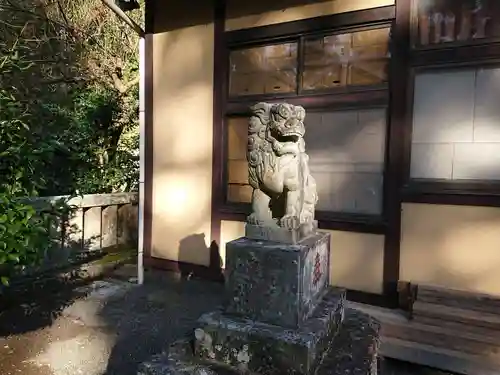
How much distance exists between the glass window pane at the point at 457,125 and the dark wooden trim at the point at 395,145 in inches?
5.0

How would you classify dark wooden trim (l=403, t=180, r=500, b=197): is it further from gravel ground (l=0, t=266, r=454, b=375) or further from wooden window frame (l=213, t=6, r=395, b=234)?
gravel ground (l=0, t=266, r=454, b=375)

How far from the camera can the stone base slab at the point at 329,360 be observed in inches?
72.9

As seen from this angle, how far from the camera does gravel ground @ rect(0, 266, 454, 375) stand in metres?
3.11

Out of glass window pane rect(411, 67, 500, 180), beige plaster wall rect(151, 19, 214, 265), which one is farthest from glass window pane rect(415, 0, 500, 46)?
beige plaster wall rect(151, 19, 214, 265)

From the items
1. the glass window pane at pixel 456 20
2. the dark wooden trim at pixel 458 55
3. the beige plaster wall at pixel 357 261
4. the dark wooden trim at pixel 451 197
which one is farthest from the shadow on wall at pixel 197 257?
the glass window pane at pixel 456 20

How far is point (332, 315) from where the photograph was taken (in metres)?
2.16

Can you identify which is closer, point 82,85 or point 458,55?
point 458,55

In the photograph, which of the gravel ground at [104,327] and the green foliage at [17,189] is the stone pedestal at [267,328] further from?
the green foliage at [17,189]

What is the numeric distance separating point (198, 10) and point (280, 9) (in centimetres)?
112

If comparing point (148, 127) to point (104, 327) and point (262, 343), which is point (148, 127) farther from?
point (262, 343)

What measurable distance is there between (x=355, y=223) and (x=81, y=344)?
281 cm

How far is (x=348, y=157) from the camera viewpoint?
394 cm

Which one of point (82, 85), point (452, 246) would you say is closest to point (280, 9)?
point (452, 246)

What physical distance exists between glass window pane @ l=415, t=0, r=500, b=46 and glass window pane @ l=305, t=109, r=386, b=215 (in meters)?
0.80
